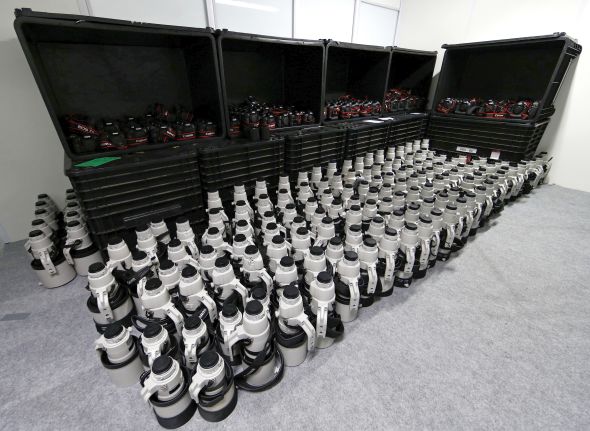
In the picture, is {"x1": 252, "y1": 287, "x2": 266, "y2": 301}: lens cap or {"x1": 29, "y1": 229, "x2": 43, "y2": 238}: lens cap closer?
{"x1": 252, "y1": 287, "x2": 266, "y2": 301}: lens cap

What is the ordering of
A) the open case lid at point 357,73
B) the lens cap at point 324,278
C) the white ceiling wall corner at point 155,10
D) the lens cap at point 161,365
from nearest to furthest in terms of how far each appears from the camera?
the lens cap at point 161,365 → the lens cap at point 324,278 → the white ceiling wall corner at point 155,10 → the open case lid at point 357,73

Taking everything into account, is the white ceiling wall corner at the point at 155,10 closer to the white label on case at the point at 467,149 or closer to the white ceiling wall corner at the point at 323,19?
the white ceiling wall corner at the point at 323,19

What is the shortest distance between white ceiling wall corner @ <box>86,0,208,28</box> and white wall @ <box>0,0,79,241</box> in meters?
0.15

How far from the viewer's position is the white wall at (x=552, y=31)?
8.02ft

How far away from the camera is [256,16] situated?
2176 millimetres

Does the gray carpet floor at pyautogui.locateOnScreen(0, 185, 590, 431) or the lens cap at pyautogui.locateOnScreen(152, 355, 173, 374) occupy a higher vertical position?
the lens cap at pyautogui.locateOnScreen(152, 355, 173, 374)

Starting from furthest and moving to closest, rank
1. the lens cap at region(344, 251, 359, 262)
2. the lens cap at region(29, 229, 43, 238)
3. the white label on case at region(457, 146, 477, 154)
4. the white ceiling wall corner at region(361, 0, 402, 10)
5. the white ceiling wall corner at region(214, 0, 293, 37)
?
the white ceiling wall corner at region(361, 0, 402, 10) → the white label on case at region(457, 146, 477, 154) → the white ceiling wall corner at region(214, 0, 293, 37) → the lens cap at region(29, 229, 43, 238) → the lens cap at region(344, 251, 359, 262)

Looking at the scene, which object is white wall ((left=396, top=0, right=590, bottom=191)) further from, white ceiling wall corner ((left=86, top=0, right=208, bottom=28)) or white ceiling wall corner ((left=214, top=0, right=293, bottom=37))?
white ceiling wall corner ((left=86, top=0, right=208, bottom=28))

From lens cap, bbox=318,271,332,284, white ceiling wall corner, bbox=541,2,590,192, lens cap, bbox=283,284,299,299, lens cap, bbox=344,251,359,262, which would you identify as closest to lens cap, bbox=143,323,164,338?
lens cap, bbox=283,284,299,299

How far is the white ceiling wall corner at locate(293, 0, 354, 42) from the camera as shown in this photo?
96.1 inches

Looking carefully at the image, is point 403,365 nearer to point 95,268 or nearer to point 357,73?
point 95,268

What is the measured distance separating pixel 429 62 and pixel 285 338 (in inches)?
135

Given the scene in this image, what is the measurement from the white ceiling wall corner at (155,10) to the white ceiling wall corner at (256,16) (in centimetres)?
14

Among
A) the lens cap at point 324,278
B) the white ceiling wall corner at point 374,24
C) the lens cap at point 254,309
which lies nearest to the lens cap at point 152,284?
the lens cap at point 254,309
